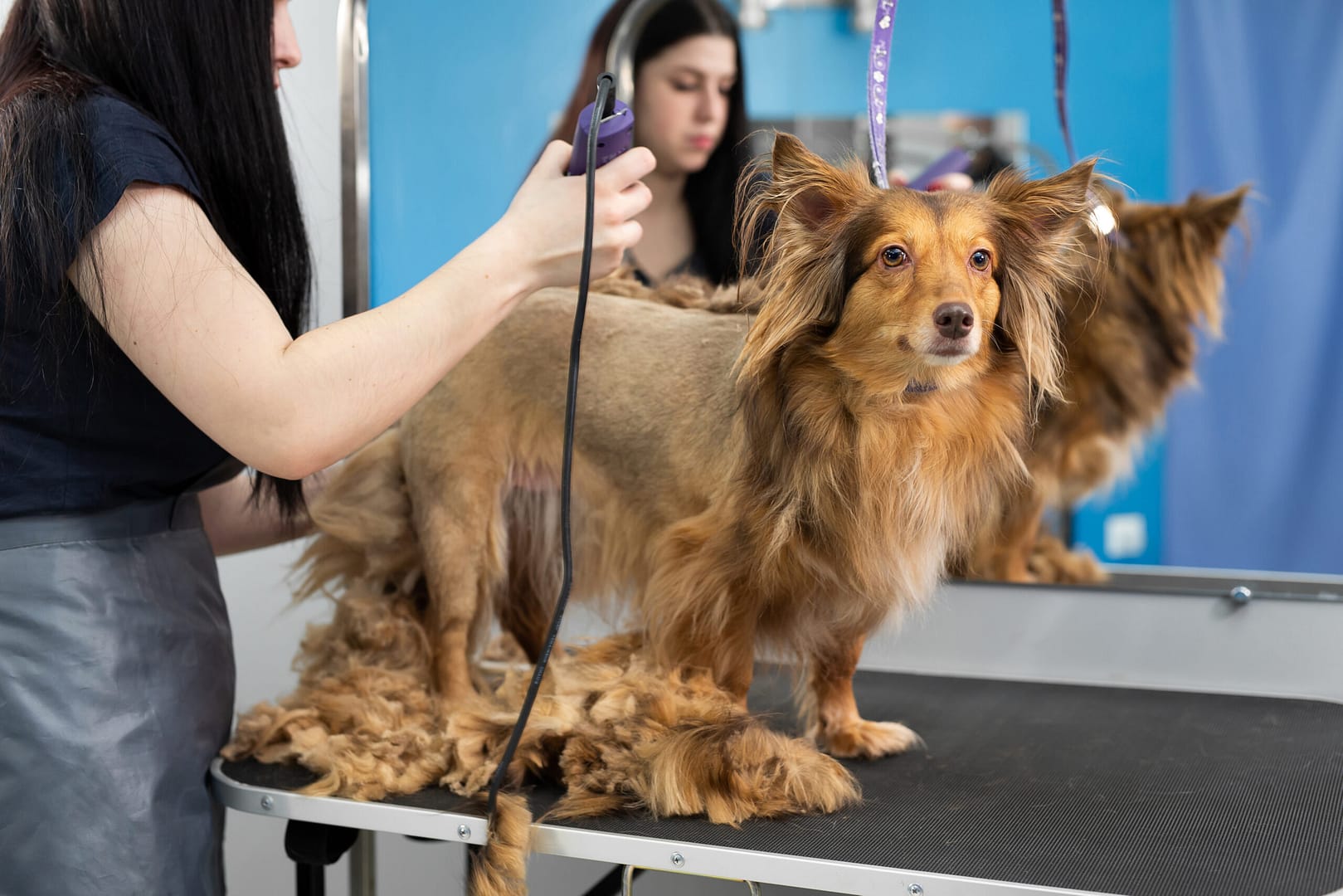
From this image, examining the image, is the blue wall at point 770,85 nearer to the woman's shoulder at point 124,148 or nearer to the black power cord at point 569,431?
the black power cord at point 569,431

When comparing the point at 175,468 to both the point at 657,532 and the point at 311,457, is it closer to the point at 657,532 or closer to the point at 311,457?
the point at 311,457

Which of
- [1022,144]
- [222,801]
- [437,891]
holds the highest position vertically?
[1022,144]

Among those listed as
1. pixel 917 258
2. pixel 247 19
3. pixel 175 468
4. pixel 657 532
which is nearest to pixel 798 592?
pixel 657 532

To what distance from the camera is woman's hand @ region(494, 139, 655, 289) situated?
1203 millimetres

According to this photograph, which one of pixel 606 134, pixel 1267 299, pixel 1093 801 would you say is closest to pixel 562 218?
pixel 606 134

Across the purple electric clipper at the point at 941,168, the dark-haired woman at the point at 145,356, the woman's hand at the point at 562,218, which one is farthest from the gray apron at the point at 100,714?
the purple electric clipper at the point at 941,168

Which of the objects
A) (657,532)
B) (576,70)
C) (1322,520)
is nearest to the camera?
(657,532)

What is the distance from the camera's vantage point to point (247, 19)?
123 centimetres

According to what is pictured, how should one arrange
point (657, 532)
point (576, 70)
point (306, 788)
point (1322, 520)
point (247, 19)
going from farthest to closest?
point (576, 70) < point (1322, 520) < point (657, 532) < point (306, 788) < point (247, 19)

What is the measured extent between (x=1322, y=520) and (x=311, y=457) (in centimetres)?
172

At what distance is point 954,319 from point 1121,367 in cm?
98

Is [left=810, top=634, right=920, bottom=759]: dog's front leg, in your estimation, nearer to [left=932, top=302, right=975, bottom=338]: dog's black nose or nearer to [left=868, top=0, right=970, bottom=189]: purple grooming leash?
[left=932, top=302, right=975, bottom=338]: dog's black nose

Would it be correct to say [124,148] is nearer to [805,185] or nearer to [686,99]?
[805,185]

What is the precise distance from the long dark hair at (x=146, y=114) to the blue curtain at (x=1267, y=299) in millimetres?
1555
